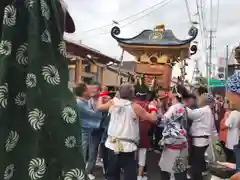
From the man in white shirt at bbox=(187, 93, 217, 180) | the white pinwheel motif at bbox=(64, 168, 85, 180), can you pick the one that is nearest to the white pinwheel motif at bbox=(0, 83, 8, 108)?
the white pinwheel motif at bbox=(64, 168, 85, 180)

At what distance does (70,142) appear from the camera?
1.38 metres

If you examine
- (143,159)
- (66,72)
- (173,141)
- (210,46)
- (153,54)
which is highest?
(210,46)

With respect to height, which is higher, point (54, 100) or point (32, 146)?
point (54, 100)

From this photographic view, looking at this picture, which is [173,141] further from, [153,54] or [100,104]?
[153,54]

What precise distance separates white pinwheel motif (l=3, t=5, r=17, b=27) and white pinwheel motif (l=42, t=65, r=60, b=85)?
0.22 metres

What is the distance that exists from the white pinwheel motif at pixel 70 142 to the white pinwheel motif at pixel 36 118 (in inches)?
4.7

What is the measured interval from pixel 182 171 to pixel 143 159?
3.71ft

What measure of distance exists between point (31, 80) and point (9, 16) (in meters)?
0.27

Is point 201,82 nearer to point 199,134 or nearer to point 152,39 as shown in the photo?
point 152,39

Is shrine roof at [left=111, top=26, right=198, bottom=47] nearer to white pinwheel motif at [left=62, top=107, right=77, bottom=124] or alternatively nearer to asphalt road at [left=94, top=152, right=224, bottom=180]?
asphalt road at [left=94, top=152, right=224, bottom=180]

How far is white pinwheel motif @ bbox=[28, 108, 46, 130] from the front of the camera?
133 cm

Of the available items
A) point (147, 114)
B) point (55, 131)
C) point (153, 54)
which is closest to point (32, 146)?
point (55, 131)

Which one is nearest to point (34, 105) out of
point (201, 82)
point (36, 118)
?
point (36, 118)

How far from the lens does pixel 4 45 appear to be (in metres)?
1.32
